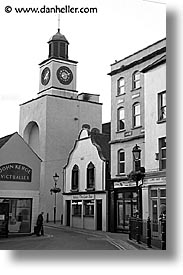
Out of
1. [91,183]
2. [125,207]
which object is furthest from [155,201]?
[91,183]

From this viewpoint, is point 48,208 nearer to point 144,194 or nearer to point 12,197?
point 12,197

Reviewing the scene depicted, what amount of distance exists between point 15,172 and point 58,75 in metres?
1.59

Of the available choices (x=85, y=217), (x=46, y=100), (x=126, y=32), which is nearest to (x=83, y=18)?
(x=126, y=32)

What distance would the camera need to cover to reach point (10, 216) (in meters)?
6.50

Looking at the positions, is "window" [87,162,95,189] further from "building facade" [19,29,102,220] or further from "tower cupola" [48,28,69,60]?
"tower cupola" [48,28,69,60]

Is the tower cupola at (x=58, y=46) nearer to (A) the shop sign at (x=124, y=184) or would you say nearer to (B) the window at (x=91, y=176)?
(A) the shop sign at (x=124, y=184)

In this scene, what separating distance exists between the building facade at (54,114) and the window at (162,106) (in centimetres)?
96

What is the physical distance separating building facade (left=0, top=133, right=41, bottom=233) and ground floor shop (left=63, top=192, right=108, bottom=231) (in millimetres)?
2804

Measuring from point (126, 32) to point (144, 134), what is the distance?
63.4 inches

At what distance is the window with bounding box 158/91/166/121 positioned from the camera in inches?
243

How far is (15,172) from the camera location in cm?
664

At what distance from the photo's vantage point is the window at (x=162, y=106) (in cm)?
617

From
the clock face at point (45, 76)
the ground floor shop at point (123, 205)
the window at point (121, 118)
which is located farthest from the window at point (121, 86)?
the ground floor shop at point (123, 205)

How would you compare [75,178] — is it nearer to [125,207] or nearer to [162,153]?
[125,207]
